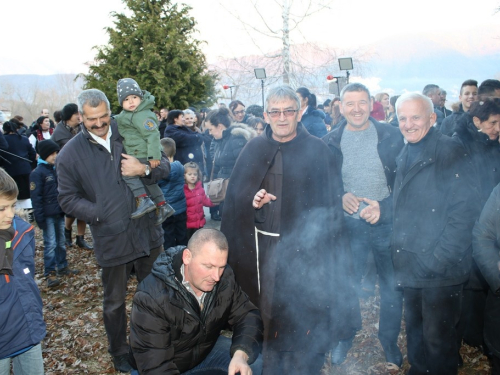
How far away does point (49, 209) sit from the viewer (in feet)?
20.6

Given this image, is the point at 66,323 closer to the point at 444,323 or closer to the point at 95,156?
the point at 95,156

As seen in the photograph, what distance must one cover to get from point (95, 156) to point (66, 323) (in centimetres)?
267

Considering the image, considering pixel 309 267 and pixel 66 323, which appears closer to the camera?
pixel 309 267

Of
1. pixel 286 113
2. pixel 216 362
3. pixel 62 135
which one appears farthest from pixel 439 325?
Result: pixel 62 135

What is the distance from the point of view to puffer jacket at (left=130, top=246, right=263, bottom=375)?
2.59 metres

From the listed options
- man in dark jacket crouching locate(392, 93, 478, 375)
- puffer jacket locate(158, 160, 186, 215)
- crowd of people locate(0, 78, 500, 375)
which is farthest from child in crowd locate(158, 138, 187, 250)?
man in dark jacket crouching locate(392, 93, 478, 375)

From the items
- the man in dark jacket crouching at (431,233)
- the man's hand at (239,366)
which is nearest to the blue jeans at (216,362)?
the man's hand at (239,366)

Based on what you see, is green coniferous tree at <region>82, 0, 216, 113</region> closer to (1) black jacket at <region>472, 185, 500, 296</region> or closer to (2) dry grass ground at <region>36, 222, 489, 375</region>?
(2) dry grass ground at <region>36, 222, 489, 375</region>

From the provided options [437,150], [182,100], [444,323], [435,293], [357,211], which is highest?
[182,100]

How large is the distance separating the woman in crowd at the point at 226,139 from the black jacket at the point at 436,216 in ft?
13.6

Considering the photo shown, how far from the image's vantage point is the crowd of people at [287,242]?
→ 282 cm

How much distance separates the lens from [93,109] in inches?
139

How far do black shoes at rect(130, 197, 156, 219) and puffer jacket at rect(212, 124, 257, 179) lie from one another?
354 cm

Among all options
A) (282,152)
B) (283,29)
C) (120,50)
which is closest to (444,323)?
(282,152)
